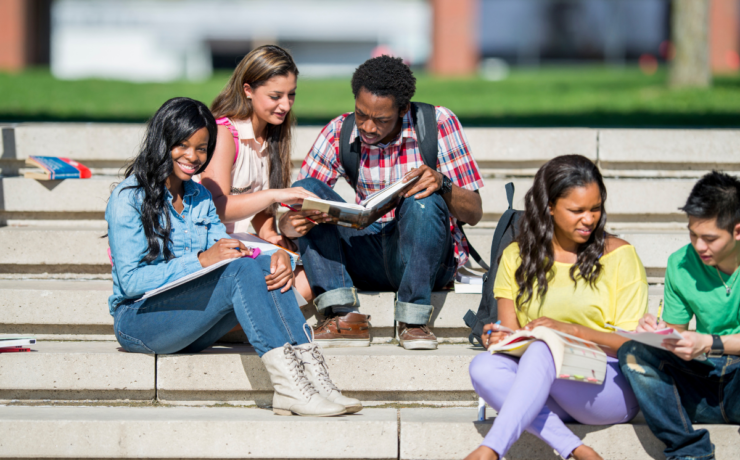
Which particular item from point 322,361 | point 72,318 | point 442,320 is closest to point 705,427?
point 442,320

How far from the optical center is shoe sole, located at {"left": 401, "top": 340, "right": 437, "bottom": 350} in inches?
136

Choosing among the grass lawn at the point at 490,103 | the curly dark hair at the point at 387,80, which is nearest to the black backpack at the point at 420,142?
the curly dark hair at the point at 387,80

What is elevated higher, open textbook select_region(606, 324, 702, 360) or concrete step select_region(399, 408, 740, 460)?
open textbook select_region(606, 324, 702, 360)

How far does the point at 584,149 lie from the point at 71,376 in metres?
3.36

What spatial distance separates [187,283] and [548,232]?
5.03 feet

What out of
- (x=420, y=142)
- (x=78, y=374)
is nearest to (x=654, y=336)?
(x=420, y=142)

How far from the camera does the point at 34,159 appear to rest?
14.7ft

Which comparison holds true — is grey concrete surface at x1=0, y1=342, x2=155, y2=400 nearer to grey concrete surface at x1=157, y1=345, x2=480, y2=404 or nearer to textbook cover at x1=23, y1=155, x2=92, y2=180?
grey concrete surface at x1=157, y1=345, x2=480, y2=404

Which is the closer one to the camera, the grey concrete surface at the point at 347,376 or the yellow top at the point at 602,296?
the yellow top at the point at 602,296

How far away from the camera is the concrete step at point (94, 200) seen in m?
4.44

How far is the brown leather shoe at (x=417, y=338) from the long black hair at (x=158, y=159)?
118 centimetres

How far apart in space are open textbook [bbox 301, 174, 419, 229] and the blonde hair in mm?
650

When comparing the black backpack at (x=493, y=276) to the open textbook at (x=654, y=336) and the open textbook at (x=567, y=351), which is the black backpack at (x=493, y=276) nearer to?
the open textbook at (x=567, y=351)

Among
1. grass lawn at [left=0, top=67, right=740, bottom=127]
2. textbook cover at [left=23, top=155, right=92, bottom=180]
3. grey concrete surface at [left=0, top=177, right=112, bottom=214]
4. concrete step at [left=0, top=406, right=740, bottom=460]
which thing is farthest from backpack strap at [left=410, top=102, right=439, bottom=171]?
grass lawn at [left=0, top=67, right=740, bottom=127]
